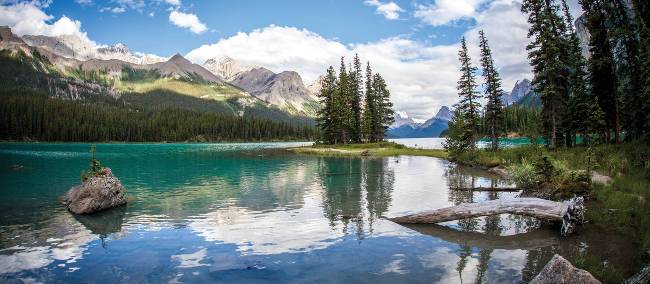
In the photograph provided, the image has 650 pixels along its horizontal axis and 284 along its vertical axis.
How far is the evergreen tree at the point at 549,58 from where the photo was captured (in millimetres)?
42000

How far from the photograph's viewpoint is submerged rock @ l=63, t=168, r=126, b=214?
73.4 feet

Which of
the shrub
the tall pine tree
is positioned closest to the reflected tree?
the shrub

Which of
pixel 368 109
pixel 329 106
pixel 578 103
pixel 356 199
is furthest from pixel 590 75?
pixel 329 106

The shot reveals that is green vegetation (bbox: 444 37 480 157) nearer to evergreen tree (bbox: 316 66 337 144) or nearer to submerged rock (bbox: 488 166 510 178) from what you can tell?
submerged rock (bbox: 488 166 510 178)

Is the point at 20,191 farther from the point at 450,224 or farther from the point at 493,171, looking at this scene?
the point at 493,171

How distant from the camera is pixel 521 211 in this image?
1659cm

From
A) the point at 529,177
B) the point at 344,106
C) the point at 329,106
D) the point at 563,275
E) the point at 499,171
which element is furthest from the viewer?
the point at 329,106

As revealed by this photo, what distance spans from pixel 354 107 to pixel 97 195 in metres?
85.8

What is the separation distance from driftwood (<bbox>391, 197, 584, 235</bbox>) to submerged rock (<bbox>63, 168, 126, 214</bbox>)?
683 inches

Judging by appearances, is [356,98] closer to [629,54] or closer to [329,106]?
[329,106]

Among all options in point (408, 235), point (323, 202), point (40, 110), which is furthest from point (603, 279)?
point (40, 110)

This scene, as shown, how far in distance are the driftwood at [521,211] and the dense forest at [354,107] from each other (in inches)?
3150

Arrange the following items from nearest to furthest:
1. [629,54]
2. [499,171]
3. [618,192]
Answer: [618,192] → [629,54] → [499,171]

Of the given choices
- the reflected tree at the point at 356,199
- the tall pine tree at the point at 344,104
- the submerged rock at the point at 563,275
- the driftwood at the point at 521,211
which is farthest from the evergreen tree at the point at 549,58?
the tall pine tree at the point at 344,104
